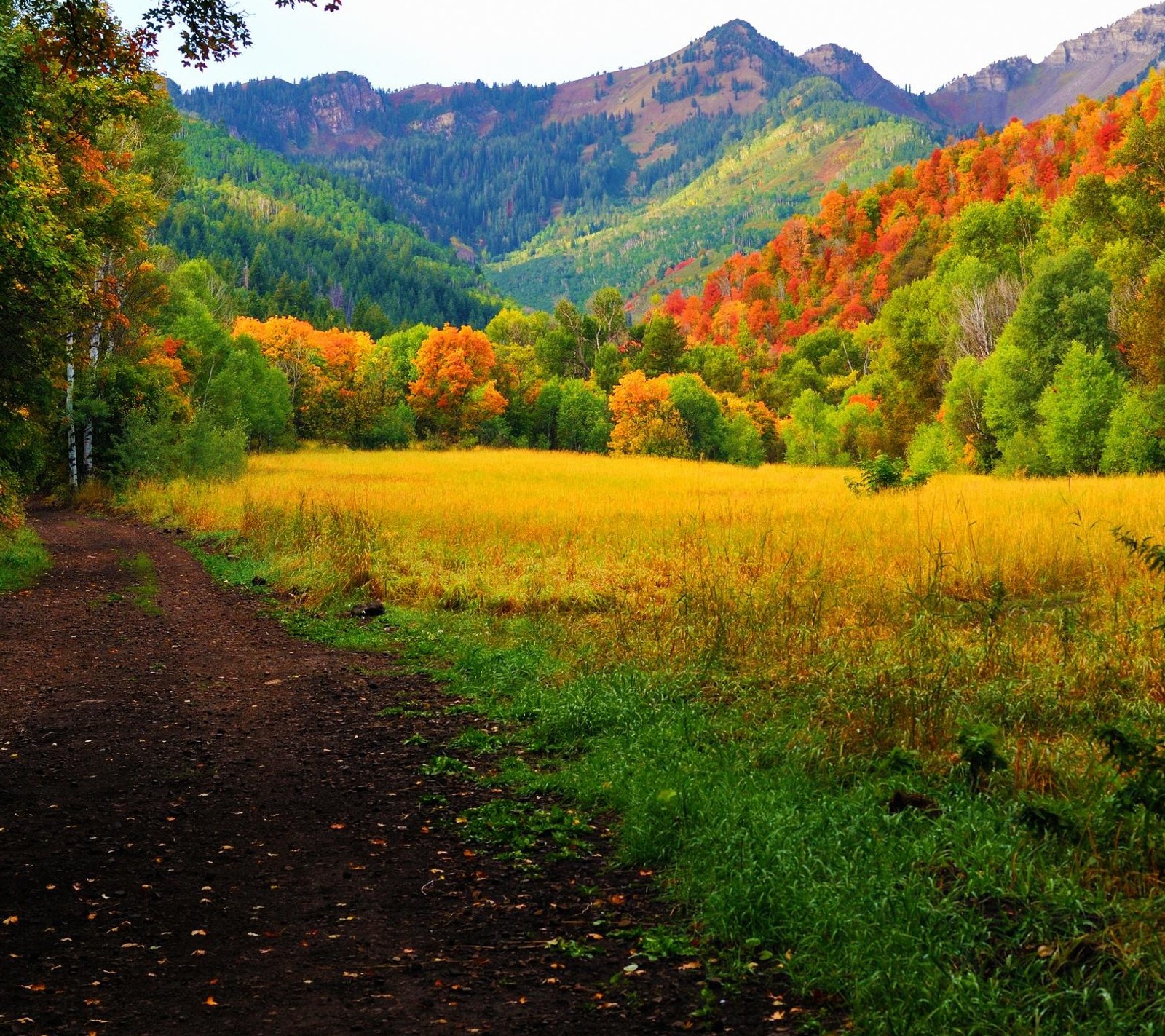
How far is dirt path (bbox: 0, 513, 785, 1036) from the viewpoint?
12.5 ft

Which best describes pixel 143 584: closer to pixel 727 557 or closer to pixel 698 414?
pixel 727 557

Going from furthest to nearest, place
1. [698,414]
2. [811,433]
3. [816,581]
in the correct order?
[698,414] → [811,433] → [816,581]

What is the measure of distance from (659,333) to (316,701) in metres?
81.4

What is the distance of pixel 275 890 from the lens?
4996 mm

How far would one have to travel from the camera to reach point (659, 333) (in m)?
87.4

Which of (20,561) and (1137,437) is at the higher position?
(1137,437)

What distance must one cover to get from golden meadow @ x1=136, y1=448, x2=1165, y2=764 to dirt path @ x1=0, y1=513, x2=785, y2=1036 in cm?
266

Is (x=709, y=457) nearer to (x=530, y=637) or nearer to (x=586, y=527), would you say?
(x=586, y=527)

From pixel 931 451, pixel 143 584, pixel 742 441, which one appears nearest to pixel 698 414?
pixel 742 441

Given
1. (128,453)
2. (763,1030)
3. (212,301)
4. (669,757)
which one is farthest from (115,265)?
(763,1030)

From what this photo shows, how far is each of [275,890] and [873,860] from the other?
127 inches

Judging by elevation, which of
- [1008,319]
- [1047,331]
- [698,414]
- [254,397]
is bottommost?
[698,414]

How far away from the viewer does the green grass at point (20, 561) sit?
1555 cm

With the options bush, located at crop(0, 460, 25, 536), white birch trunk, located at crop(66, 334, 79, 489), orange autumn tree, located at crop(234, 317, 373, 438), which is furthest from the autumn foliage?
bush, located at crop(0, 460, 25, 536)
